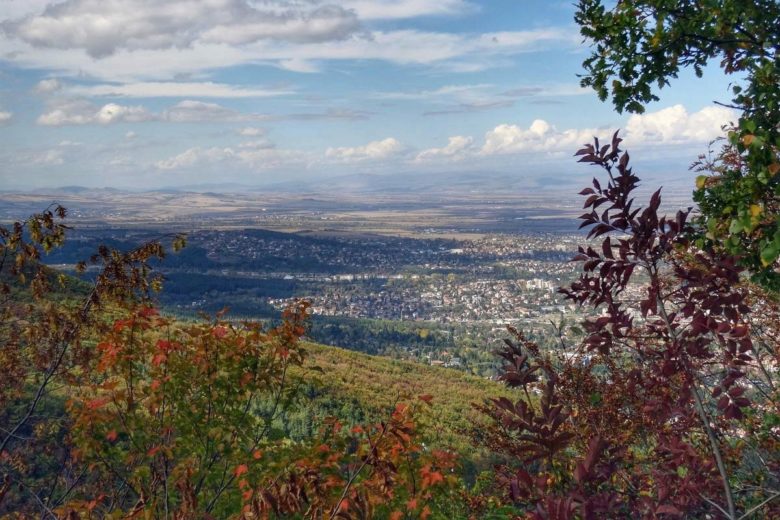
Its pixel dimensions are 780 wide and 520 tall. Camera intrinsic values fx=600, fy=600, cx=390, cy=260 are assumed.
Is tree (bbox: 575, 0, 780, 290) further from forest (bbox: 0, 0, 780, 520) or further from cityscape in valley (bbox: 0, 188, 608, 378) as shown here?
cityscape in valley (bbox: 0, 188, 608, 378)

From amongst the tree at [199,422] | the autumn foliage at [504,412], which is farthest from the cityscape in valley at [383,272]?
the tree at [199,422]

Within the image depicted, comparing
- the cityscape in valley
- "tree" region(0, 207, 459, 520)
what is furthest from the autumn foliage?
the cityscape in valley

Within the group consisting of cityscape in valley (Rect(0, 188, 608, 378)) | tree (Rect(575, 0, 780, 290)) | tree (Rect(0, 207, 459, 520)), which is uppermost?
tree (Rect(575, 0, 780, 290))

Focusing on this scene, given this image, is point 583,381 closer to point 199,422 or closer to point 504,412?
point 504,412

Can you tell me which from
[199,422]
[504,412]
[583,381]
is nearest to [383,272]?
[583,381]

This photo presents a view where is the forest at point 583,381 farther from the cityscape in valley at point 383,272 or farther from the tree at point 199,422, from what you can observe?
the cityscape in valley at point 383,272
